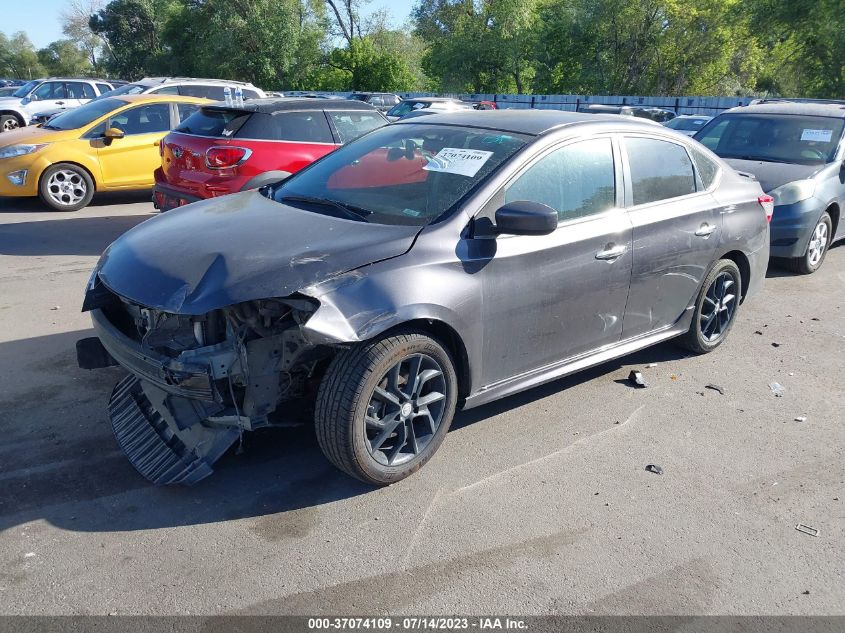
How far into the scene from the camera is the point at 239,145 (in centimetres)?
778

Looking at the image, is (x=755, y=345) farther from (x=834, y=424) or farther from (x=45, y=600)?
(x=45, y=600)

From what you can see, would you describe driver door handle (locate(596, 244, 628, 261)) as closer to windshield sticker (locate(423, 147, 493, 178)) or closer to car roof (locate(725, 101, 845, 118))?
windshield sticker (locate(423, 147, 493, 178))

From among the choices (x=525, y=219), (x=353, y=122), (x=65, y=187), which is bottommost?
(x=65, y=187)

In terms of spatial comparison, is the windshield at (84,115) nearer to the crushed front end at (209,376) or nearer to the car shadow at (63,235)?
the car shadow at (63,235)

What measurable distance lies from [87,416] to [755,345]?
16.3 ft

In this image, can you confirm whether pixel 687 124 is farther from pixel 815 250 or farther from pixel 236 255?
pixel 236 255

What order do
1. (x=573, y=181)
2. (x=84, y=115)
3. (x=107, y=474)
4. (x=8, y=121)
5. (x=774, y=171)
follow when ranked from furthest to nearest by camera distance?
1. (x=8, y=121)
2. (x=84, y=115)
3. (x=774, y=171)
4. (x=573, y=181)
5. (x=107, y=474)

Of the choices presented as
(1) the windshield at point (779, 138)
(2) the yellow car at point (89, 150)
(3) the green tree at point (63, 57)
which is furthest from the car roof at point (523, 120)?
(3) the green tree at point (63, 57)

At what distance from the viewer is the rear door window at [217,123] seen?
7.91m

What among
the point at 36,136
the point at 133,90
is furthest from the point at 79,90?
the point at 36,136

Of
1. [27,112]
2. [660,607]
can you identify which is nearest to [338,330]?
[660,607]

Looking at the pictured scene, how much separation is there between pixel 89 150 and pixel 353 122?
4312 millimetres

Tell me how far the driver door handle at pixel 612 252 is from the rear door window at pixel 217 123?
16.4ft

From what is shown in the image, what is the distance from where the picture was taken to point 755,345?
5.92 metres
